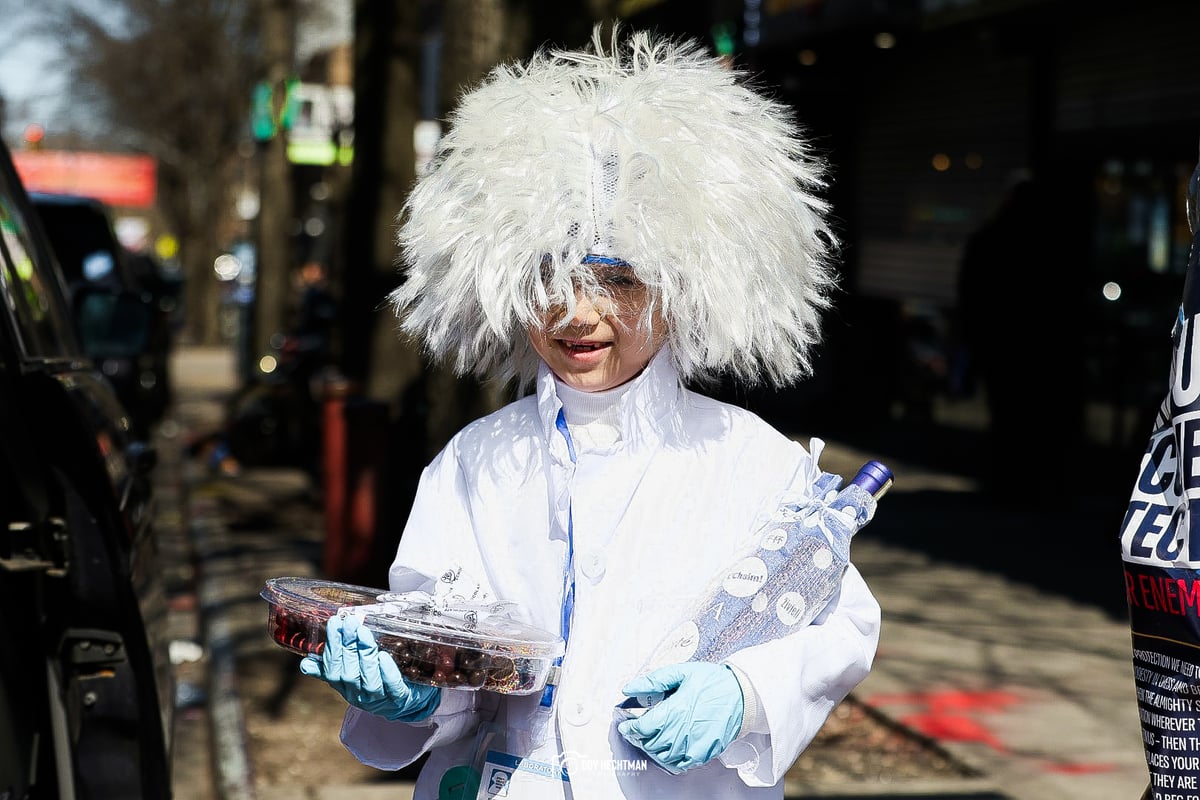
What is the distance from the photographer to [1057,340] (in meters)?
9.80

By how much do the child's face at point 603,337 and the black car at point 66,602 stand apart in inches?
43.0

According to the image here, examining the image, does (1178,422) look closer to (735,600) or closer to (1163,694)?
(1163,694)

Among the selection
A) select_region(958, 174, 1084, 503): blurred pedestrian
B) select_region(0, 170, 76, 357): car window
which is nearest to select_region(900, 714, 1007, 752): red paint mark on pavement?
select_region(0, 170, 76, 357): car window

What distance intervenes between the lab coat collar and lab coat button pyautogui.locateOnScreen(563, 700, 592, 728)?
1.25 ft

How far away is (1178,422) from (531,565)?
952 mm

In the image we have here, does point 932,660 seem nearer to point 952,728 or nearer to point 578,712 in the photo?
point 952,728

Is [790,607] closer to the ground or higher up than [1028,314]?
higher up

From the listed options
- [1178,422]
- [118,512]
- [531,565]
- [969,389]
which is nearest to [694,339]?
[531,565]

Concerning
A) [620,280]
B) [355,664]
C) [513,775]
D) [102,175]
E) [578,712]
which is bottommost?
[513,775]

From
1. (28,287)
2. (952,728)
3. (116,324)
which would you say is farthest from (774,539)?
(952,728)

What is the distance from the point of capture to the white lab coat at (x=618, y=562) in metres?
2.20

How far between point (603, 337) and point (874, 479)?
0.46 metres

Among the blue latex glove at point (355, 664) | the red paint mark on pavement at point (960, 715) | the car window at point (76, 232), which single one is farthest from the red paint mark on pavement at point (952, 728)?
the car window at point (76, 232)

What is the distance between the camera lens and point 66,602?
9.67 feet
